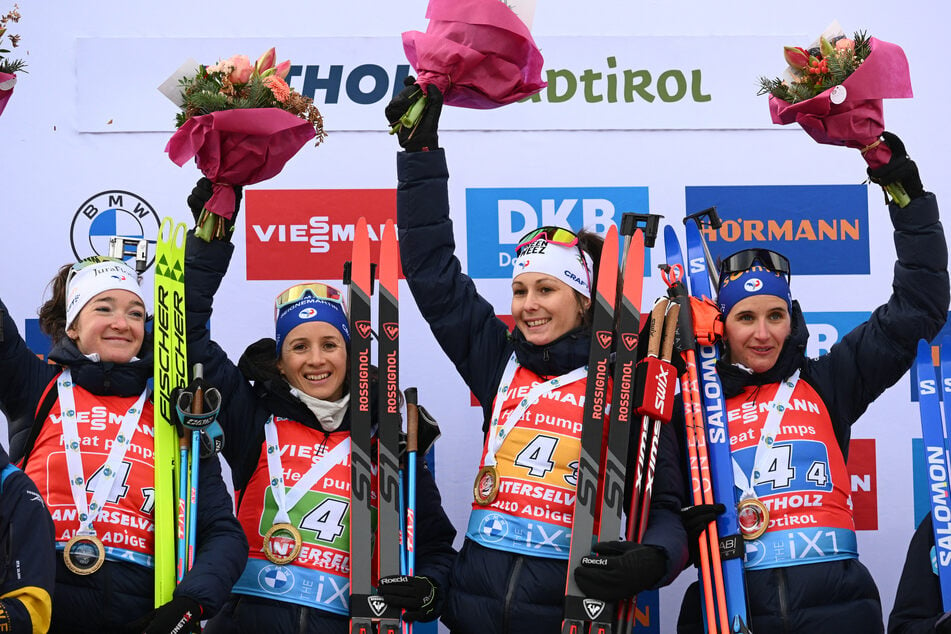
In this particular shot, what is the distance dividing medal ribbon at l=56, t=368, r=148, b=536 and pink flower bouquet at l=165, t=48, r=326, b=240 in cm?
61

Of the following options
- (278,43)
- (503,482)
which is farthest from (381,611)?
(278,43)

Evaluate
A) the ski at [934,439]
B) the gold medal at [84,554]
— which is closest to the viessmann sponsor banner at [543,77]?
the ski at [934,439]

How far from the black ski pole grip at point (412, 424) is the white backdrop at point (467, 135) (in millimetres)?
906

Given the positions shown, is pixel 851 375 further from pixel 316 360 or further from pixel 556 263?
pixel 316 360

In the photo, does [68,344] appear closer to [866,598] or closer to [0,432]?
[0,432]

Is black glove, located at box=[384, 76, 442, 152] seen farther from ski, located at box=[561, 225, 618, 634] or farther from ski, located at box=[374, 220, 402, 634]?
ski, located at box=[561, 225, 618, 634]

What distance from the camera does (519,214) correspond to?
4.43m

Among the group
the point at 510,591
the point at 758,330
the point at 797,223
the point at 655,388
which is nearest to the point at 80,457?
the point at 510,591

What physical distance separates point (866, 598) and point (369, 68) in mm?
2580

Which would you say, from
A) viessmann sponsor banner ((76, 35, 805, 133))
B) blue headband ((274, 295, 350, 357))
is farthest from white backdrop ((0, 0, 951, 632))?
blue headband ((274, 295, 350, 357))

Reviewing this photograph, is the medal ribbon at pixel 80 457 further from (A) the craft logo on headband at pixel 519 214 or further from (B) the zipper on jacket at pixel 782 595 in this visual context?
(B) the zipper on jacket at pixel 782 595

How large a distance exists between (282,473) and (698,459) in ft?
3.99

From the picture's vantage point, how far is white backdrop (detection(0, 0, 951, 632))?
435 centimetres

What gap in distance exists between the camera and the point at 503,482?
333cm
